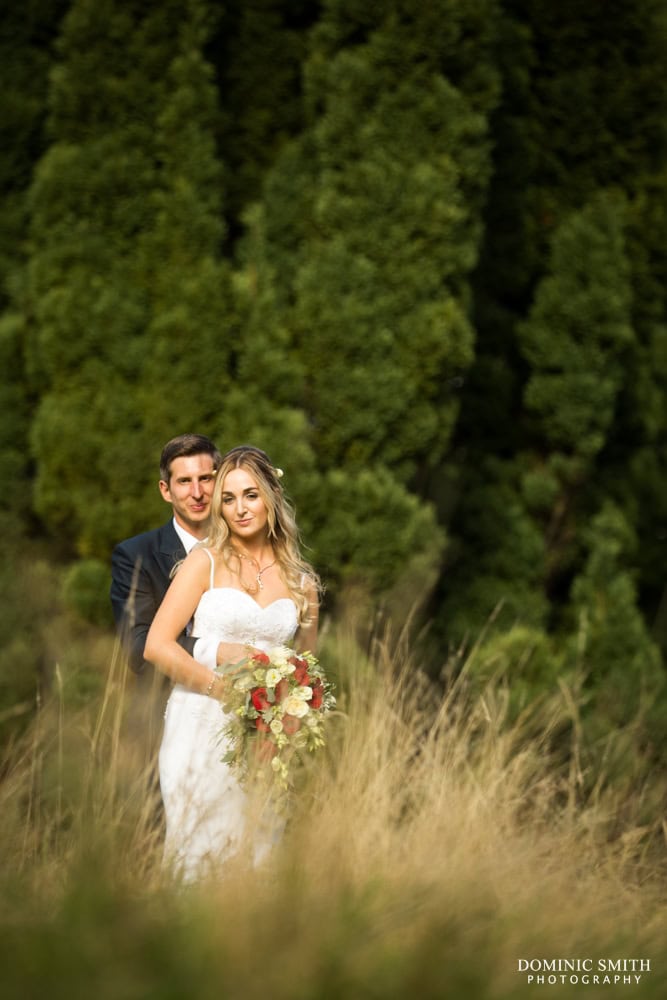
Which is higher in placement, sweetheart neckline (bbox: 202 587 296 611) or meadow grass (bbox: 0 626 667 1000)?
sweetheart neckline (bbox: 202 587 296 611)

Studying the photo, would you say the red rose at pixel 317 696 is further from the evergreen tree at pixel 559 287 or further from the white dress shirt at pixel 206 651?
the evergreen tree at pixel 559 287

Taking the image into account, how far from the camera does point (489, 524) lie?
836cm

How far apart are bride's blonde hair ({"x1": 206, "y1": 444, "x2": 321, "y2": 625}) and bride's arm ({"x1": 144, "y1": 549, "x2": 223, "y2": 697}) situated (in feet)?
0.31

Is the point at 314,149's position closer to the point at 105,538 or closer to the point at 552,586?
the point at 105,538

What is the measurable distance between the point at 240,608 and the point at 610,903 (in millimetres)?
1500

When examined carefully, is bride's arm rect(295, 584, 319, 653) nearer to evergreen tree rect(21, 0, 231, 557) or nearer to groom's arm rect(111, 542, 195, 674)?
groom's arm rect(111, 542, 195, 674)

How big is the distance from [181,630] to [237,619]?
197 mm

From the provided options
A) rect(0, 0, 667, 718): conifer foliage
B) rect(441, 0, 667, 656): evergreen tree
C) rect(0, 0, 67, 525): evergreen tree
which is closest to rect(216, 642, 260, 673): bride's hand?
rect(0, 0, 667, 718): conifer foliage

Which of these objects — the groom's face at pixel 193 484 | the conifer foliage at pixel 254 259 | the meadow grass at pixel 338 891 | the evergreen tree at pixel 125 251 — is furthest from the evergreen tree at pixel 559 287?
the groom's face at pixel 193 484

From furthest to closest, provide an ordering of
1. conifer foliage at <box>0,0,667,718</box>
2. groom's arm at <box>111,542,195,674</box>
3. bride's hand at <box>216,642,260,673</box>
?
conifer foliage at <box>0,0,667,718</box> < groom's arm at <box>111,542,195,674</box> < bride's hand at <box>216,642,260,673</box>

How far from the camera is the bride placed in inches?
154

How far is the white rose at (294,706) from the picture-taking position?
3748 mm

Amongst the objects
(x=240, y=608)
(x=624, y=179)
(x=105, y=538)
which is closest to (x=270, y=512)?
(x=240, y=608)

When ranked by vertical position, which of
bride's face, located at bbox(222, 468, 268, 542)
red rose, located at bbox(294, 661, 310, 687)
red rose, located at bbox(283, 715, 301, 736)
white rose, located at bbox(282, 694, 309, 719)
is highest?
bride's face, located at bbox(222, 468, 268, 542)
